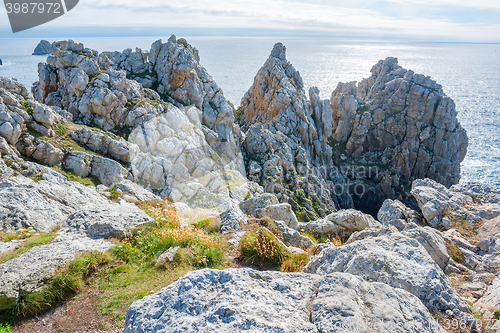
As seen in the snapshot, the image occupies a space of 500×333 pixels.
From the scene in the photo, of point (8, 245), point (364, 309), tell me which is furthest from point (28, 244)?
point (364, 309)

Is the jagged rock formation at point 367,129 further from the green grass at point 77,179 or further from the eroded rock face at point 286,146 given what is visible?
the green grass at point 77,179

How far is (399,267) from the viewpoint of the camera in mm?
7473

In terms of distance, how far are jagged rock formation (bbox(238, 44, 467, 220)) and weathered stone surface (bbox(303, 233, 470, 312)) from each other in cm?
4124

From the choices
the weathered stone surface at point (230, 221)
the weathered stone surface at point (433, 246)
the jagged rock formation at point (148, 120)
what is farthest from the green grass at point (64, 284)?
the jagged rock formation at point (148, 120)

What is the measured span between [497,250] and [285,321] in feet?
46.8

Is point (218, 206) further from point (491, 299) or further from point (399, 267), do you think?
point (491, 299)

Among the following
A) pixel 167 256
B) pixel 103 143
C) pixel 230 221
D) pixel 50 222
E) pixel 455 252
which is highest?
pixel 103 143

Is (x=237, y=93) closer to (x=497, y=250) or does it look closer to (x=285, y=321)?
(x=497, y=250)

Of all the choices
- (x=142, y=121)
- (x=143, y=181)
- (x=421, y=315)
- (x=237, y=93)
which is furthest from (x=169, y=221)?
(x=237, y=93)

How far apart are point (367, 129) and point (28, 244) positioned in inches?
3117

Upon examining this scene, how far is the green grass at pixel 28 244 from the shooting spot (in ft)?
31.2

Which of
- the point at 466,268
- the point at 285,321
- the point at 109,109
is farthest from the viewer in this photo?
the point at 109,109

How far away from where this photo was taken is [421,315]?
5625 millimetres

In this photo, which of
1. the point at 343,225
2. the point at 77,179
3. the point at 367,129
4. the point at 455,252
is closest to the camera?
the point at 455,252
